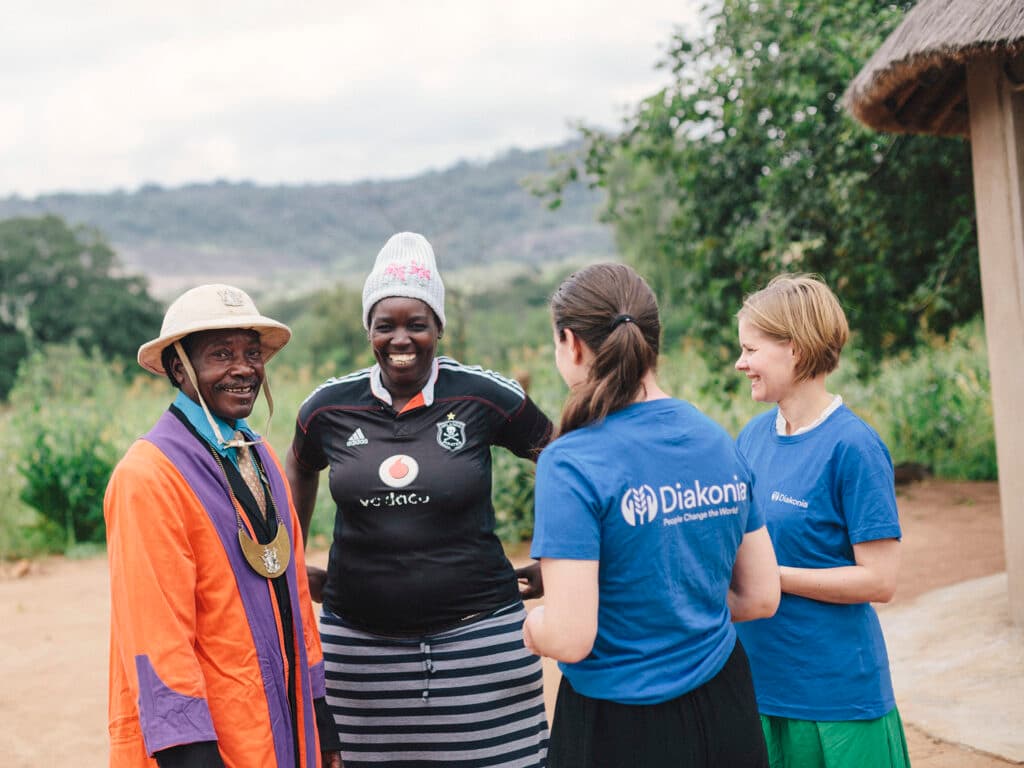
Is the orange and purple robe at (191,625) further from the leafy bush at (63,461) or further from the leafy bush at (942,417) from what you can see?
the leafy bush at (942,417)

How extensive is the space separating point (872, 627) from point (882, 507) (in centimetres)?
33

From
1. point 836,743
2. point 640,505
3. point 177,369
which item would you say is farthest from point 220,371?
point 836,743

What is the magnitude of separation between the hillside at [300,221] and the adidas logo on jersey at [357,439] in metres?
78.3

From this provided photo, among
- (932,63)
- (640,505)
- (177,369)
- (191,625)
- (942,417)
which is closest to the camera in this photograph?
(640,505)

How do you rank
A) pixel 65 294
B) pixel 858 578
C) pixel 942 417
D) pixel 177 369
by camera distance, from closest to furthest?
pixel 858 578
pixel 177 369
pixel 942 417
pixel 65 294

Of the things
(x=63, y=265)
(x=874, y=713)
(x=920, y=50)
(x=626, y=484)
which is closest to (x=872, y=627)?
(x=874, y=713)

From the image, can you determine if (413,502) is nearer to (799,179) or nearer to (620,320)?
(620,320)

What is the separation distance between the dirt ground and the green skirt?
1.89 meters

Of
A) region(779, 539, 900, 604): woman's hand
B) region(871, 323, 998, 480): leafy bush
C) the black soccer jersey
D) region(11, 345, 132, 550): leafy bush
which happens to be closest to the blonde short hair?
region(779, 539, 900, 604): woman's hand

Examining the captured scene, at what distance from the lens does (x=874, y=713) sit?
2.42 metres

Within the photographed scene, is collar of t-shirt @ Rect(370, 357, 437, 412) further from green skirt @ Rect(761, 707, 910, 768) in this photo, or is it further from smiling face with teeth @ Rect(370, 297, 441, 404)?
green skirt @ Rect(761, 707, 910, 768)

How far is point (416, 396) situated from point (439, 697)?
83cm

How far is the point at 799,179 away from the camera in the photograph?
8.23 metres

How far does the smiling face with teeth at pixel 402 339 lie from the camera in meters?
2.88
